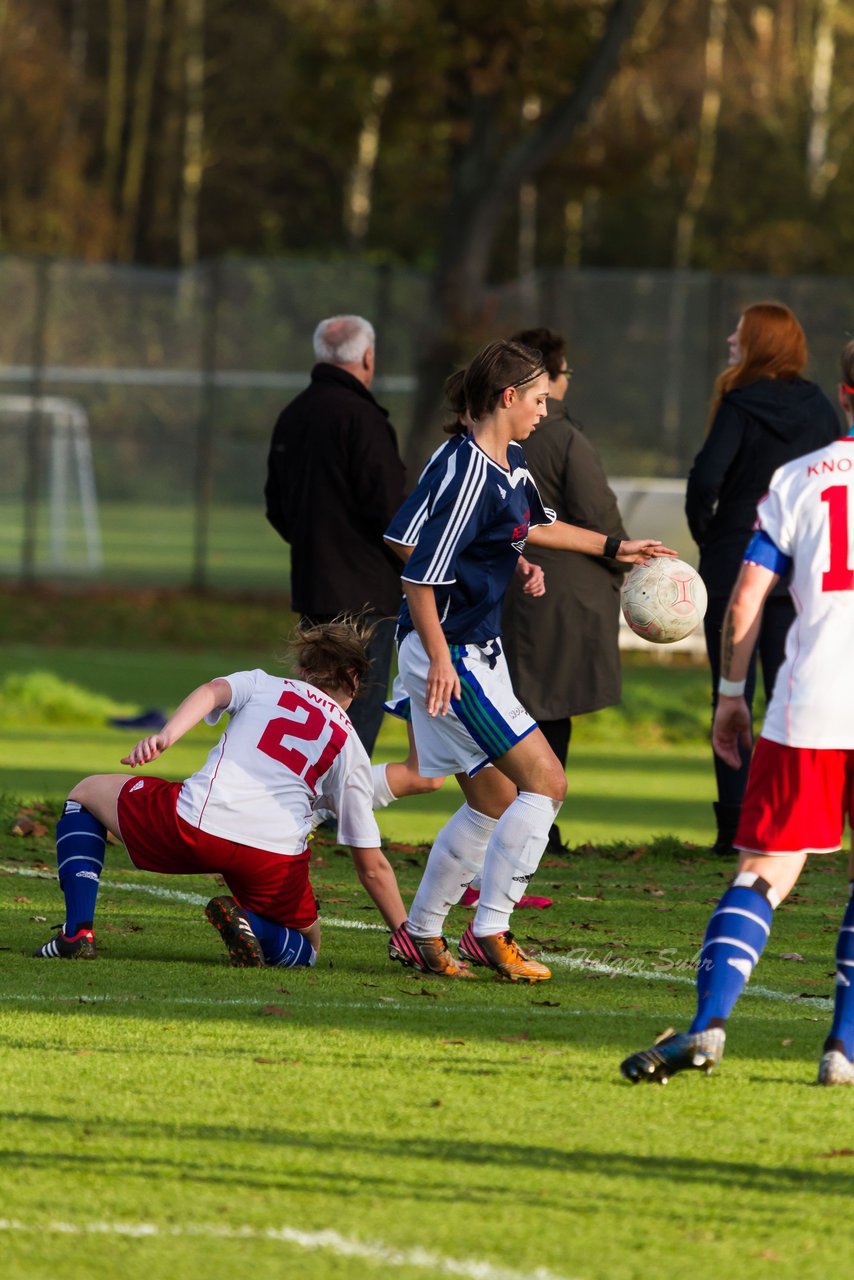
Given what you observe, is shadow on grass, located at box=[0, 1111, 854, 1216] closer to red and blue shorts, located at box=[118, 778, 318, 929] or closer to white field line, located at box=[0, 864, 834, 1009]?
white field line, located at box=[0, 864, 834, 1009]

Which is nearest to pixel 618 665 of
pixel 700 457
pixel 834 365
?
pixel 700 457

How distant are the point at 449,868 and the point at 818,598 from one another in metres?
1.92

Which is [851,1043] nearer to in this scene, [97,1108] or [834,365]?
[97,1108]

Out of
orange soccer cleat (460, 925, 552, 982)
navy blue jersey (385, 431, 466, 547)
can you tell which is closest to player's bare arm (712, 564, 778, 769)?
navy blue jersey (385, 431, 466, 547)

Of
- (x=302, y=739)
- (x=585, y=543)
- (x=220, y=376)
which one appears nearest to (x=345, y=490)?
(x=585, y=543)

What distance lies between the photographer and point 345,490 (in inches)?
381

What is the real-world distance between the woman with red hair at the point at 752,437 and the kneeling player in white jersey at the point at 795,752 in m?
4.06

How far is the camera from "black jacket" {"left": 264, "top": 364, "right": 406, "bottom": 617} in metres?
9.62

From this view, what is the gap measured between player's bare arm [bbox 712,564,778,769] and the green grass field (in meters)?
0.85

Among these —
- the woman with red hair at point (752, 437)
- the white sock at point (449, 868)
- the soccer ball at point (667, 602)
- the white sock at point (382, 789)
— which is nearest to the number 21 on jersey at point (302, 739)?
the white sock at point (449, 868)

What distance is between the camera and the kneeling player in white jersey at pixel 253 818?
6539 mm

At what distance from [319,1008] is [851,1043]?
1581mm

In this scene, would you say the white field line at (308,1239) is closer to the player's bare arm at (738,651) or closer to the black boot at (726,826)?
the player's bare arm at (738,651)

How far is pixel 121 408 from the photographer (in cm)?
3002
